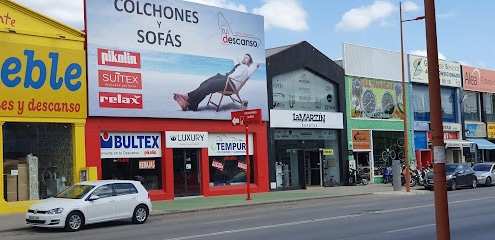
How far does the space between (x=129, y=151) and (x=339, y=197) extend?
32.7 feet

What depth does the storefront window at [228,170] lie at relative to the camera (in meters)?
30.0

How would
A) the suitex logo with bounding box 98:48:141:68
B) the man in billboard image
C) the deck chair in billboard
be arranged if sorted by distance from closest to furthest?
the suitex logo with bounding box 98:48:141:68 < the man in billboard image < the deck chair in billboard

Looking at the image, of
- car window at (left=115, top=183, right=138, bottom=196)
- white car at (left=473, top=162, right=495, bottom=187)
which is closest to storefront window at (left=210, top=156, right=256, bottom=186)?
car window at (left=115, top=183, right=138, bottom=196)

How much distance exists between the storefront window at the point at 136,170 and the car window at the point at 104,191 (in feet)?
25.0

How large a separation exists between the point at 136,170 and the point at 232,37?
28.6ft

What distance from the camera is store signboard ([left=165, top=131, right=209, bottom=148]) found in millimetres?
27922

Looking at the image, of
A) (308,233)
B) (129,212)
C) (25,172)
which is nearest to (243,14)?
(25,172)

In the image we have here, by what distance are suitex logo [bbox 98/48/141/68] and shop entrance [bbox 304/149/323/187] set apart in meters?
12.0

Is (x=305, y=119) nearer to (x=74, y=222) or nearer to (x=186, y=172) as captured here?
(x=186, y=172)

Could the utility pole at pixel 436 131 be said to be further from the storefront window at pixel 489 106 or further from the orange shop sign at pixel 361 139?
the storefront window at pixel 489 106

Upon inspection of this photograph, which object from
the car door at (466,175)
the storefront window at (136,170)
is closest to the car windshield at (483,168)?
the car door at (466,175)

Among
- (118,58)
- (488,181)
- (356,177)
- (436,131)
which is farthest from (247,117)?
(436,131)

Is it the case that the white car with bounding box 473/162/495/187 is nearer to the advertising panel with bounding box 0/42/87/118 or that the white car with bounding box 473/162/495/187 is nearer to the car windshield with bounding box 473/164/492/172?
the car windshield with bounding box 473/164/492/172

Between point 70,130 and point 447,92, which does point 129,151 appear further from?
point 447,92
